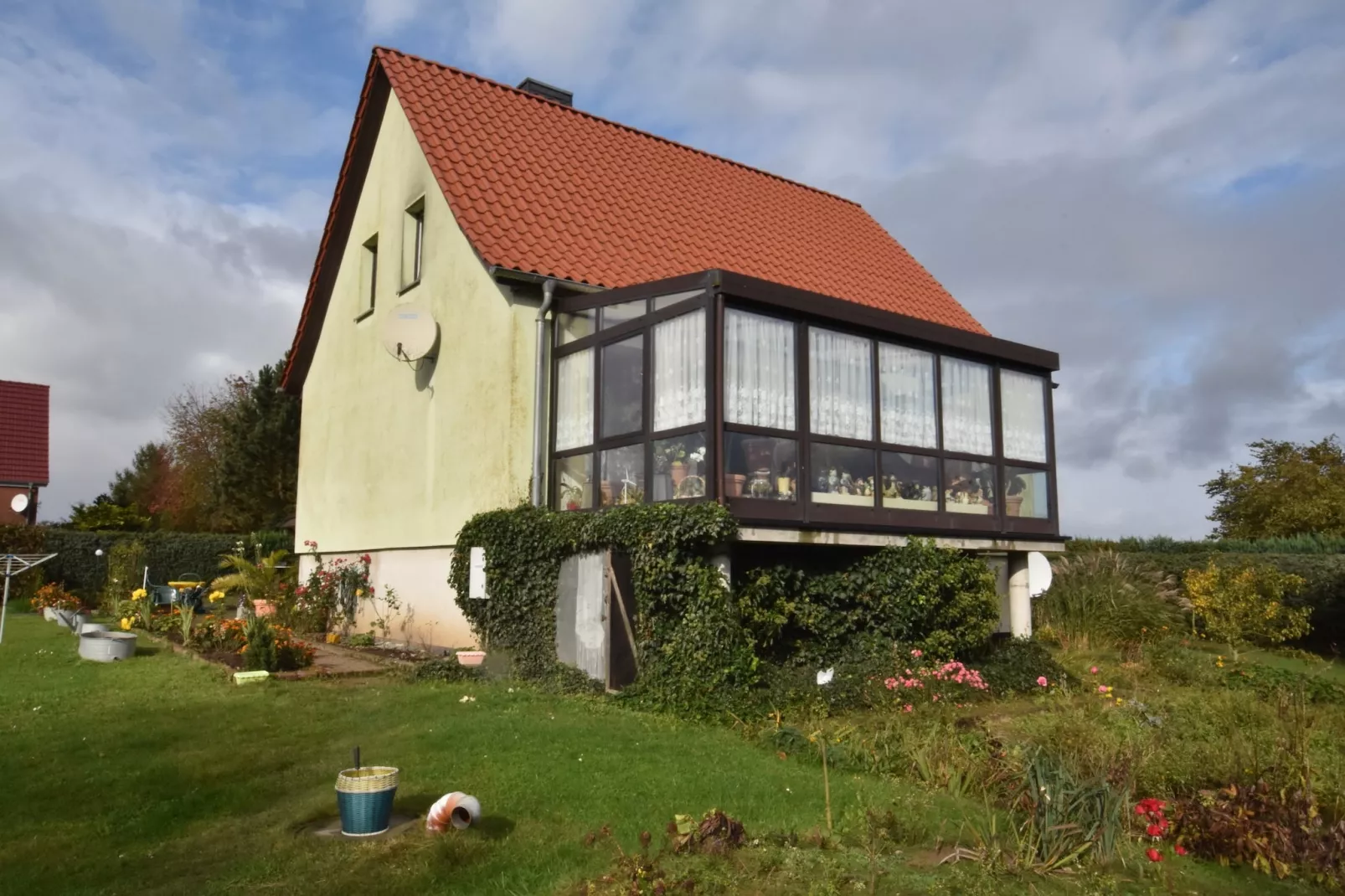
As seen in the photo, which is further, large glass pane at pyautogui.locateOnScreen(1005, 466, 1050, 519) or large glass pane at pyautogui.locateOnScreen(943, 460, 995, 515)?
large glass pane at pyautogui.locateOnScreen(1005, 466, 1050, 519)

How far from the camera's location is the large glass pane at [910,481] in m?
12.0

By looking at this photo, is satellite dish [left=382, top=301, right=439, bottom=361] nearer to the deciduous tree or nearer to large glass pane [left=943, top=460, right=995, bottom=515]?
large glass pane [left=943, top=460, right=995, bottom=515]

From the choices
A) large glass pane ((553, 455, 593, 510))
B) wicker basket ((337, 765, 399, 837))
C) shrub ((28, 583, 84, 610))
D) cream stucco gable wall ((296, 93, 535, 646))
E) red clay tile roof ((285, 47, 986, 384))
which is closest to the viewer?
wicker basket ((337, 765, 399, 837))

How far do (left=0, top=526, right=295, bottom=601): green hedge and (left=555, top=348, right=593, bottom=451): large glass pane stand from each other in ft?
45.6

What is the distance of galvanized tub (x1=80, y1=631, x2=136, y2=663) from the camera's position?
12.5 m

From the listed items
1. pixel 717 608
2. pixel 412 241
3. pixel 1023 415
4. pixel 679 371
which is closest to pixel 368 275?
pixel 412 241

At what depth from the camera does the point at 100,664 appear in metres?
12.2

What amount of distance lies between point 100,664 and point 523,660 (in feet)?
17.6

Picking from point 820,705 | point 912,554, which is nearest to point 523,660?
point 820,705

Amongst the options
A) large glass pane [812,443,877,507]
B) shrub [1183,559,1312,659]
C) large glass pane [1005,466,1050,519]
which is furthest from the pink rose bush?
shrub [1183,559,1312,659]

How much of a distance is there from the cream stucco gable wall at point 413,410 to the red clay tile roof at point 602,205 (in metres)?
0.57

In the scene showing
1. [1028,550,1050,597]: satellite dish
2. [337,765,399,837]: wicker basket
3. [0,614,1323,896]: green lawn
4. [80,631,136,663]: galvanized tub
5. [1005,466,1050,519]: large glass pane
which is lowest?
[0,614,1323,896]: green lawn

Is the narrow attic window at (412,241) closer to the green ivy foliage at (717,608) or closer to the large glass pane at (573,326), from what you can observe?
the large glass pane at (573,326)

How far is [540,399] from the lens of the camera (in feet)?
41.2
